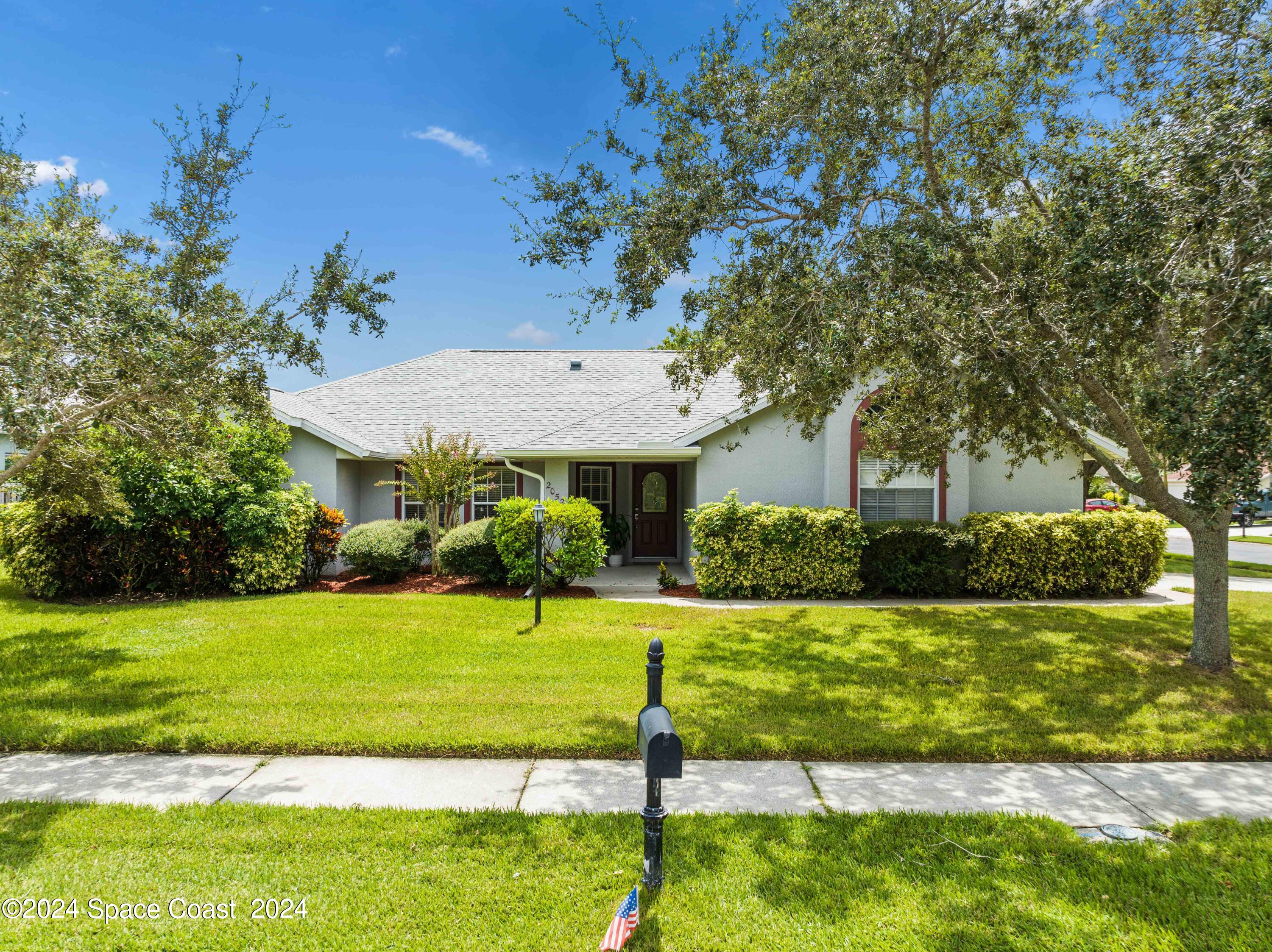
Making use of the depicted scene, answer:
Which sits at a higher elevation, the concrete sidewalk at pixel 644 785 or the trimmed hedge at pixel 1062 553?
the trimmed hedge at pixel 1062 553

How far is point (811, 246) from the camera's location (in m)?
7.59

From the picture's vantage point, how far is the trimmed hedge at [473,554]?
11.7 m

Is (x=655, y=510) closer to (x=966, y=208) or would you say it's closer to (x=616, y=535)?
(x=616, y=535)

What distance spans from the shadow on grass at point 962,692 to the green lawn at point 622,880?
1180mm

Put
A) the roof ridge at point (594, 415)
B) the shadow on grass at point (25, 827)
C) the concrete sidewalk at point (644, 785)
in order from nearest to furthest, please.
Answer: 1. the shadow on grass at point (25, 827)
2. the concrete sidewalk at point (644, 785)
3. the roof ridge at point (594, 415)

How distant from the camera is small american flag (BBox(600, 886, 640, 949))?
279 cm

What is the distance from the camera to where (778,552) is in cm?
1137

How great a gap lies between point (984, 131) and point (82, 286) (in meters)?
9.64

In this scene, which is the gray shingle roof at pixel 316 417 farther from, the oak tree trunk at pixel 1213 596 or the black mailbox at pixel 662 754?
the oak tree trunk at pixel 1213 596

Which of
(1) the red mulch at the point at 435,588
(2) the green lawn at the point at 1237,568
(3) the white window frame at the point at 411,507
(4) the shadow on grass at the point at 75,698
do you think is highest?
(3) the white window frame at the point at 411,507

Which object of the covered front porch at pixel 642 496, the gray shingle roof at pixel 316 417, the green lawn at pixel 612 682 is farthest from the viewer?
the covered front porch at pixel 642 496

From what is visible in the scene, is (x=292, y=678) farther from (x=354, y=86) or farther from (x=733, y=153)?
(x=354, y=86)

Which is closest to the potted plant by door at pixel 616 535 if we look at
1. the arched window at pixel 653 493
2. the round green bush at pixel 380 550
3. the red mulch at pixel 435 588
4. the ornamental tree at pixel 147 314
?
the arched window at pixel 653 493

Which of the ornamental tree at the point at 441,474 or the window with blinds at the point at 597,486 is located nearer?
the ornamental tree at the point at 441,474
